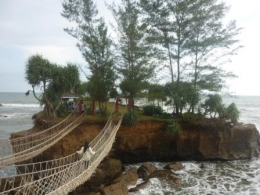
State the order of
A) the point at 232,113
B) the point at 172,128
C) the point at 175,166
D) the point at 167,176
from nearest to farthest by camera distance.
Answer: the point at 167,176
the point at 175,166
the point at 172,128
the point at 232,113

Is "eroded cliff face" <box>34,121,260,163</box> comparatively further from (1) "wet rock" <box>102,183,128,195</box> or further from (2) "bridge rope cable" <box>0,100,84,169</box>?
(1) "wet rock" <box>102,183,128,195</box>

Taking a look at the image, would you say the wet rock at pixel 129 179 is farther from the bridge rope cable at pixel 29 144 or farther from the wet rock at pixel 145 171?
the bridge rope cable at pixel 29 144

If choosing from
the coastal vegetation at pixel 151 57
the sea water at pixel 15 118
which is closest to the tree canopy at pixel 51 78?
the coastal vegetation at pixel 151 57

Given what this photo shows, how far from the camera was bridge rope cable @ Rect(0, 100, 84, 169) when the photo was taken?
307 inches

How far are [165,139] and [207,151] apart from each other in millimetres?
2182


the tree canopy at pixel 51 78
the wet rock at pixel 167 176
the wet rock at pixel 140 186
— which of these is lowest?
the wet rock at pixel 140 186

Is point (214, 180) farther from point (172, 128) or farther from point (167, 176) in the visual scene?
point (172, 128)

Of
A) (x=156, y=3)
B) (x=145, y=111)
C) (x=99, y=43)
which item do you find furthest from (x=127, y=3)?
(x=145, y=111)

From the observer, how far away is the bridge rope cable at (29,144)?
780 cm

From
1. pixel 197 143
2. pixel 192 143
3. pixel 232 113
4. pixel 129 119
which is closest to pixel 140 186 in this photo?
pixel 129 119

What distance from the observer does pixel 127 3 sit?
46.4 ft

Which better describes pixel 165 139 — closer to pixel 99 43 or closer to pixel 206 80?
pixel 206 80

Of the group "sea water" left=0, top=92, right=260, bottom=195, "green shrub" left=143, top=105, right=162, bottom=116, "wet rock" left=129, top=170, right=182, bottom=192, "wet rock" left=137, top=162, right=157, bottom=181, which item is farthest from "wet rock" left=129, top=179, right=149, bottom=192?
"green shrub" left=143, top=105, right=162, bottom=116

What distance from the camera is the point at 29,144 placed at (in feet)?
31.4
